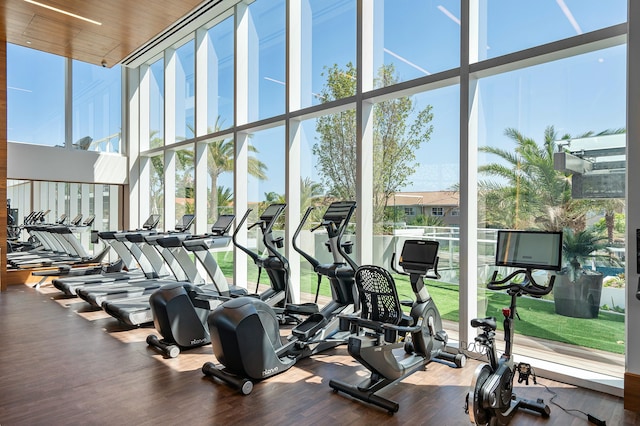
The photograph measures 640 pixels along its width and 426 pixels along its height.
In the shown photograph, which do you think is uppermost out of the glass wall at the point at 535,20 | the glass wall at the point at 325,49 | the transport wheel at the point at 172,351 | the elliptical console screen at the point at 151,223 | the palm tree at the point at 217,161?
the glass wall at the point at 325,49

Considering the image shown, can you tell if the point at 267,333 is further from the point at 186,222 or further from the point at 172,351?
the point at 186,222

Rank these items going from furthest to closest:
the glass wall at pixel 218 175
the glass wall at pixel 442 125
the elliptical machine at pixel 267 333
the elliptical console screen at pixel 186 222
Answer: the glass wall at pixel 218 175, the elliptical console screen at pixel 186 222, the glass wall at pixel 442 125, the elliptical machine at pixel 267 333

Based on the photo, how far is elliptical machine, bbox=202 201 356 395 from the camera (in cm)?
331

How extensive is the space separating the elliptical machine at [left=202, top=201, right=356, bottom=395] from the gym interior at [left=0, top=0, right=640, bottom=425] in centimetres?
2

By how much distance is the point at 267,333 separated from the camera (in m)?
3.59

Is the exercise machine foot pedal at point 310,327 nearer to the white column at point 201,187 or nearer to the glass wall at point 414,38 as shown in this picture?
the glass wall at point 414,38

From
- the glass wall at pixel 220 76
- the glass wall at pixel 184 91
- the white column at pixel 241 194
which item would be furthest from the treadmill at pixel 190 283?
the glass wall at pixel 184 91

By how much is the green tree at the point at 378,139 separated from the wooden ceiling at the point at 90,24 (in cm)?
253

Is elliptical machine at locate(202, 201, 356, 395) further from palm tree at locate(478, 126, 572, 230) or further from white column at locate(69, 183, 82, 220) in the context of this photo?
white column at locate(69, 183, 82, 220)

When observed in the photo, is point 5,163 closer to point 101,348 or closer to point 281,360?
point 101,348

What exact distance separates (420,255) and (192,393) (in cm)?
222

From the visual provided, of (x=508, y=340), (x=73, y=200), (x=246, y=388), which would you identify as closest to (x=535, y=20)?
(x=508, y=340)

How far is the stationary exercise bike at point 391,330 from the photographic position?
3168 mm

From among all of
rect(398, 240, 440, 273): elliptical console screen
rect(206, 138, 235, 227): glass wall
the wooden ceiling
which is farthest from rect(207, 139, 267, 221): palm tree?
rect(398, 240, 440, 273): elliptical console screen
